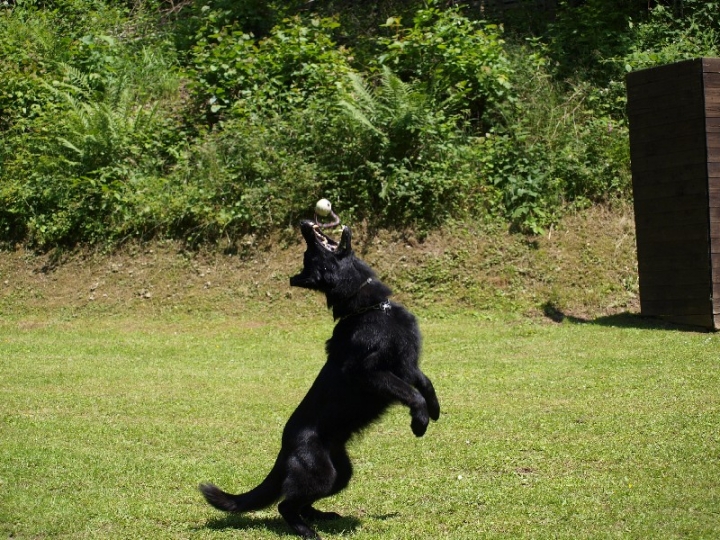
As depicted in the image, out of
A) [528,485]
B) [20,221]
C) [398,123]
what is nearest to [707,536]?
[528,485]

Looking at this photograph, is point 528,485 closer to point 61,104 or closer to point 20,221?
point 20,221

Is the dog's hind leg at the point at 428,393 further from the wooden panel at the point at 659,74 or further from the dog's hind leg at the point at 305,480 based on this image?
the wooden panel at the point at 659,74

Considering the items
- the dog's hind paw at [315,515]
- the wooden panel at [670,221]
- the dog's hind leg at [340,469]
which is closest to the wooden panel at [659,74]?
the wooden panel at [670,221]

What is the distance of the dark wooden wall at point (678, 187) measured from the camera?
1059 centimetres

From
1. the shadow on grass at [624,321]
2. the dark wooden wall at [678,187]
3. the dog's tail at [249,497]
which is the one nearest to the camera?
the dog's tail at [249,497]

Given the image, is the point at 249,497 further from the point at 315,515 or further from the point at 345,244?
the point at 345,244

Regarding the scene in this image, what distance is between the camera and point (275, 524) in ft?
17.3

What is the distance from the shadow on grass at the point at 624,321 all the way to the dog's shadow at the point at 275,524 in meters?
6.91

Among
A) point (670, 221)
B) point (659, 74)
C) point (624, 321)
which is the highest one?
point (659, 74)

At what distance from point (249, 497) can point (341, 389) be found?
32.9 inches

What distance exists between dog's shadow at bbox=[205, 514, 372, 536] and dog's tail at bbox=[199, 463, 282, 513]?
0.54ft

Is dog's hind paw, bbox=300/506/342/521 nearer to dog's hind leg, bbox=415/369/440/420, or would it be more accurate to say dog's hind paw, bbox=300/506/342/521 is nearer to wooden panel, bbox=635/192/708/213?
dog's hind leg, bbox=415/369/440/420

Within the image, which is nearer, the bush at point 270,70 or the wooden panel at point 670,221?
the wooden panel at point 670,221

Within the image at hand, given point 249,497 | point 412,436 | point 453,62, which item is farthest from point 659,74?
point 249,497
